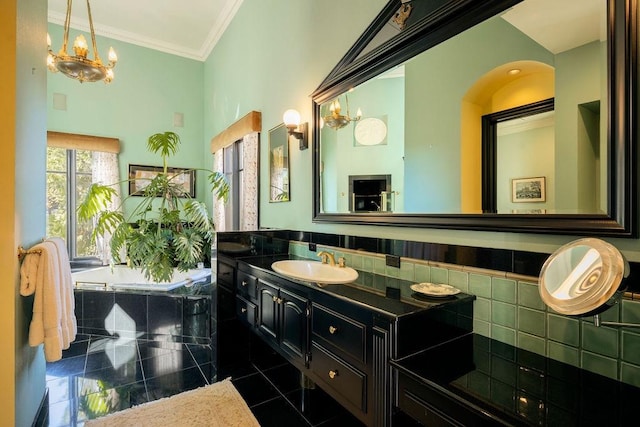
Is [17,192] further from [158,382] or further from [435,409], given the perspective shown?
[435,409]

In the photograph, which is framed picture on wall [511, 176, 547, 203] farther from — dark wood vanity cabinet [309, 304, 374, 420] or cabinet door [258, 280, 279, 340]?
cabinet door [258, 280, 279, 340]

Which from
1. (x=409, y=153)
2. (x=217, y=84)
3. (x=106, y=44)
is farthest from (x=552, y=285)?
(x=106, y=44)

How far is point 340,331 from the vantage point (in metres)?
1.39

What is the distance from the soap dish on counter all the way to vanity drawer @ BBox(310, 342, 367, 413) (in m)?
0.43

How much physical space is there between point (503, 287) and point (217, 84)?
482cm

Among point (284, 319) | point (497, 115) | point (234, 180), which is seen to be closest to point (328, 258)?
point (284, 319)

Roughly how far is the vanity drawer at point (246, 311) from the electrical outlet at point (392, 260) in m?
0.99

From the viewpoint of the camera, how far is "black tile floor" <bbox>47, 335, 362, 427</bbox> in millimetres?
1986

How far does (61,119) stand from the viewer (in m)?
4.35

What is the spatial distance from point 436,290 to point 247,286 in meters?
1.39

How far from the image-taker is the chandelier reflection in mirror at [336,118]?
7.06 ft

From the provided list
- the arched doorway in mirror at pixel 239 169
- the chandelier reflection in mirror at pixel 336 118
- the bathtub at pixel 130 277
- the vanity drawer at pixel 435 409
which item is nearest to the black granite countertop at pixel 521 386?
the vanity drawer at pixel 435 409

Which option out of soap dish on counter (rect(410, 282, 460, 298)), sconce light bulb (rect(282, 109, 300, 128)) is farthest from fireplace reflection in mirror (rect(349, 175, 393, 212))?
sconce light bulb (rect(282, 109, 300, 128))

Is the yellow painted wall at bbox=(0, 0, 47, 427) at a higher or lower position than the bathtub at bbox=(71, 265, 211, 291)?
higher
